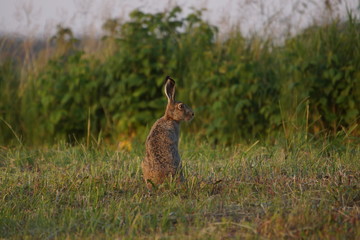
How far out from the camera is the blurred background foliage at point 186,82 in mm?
8820

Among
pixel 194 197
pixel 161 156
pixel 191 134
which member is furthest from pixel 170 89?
pixel 191 134

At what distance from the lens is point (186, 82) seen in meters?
9.95

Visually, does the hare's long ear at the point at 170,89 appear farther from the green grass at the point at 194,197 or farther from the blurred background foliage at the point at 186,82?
the blurred background foliage at the point at 186,82

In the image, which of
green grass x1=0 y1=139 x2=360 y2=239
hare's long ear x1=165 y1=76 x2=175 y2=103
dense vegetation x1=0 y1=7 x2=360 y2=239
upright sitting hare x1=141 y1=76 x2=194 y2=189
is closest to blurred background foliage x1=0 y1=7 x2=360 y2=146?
dense vegetation x1=0 y1=7 x2=360 y2=239

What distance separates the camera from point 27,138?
33.9 feet

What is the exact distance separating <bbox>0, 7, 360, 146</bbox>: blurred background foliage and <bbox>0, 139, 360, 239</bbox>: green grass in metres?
2.03

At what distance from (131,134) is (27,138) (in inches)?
76.5

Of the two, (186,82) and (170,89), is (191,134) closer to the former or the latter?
(186,82)

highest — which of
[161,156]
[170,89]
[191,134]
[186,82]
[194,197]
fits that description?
[170,89]

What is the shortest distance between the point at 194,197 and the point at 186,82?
5.18 metres

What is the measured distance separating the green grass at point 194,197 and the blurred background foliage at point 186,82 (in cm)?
203

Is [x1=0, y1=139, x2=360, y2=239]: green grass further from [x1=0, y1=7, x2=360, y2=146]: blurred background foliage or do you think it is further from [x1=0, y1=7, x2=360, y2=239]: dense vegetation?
[x1=0, y1=7, x2=360, y2=146]: blurred background foliage

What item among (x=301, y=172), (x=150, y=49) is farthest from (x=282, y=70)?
(x=301, y=172)

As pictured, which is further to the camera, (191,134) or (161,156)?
(191,134)
